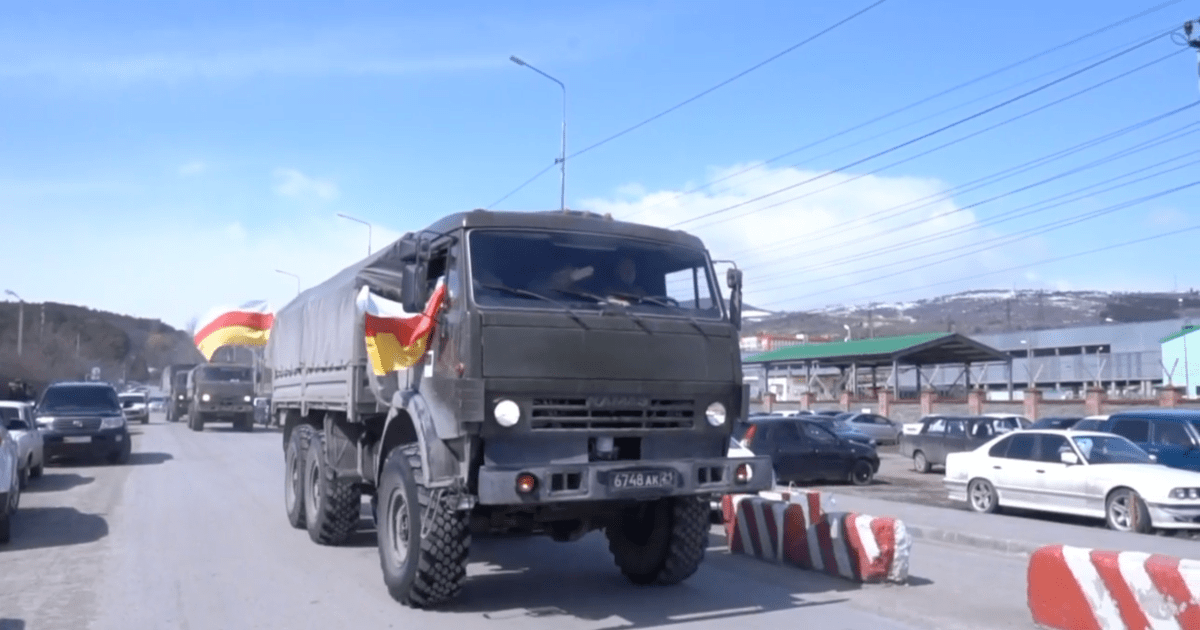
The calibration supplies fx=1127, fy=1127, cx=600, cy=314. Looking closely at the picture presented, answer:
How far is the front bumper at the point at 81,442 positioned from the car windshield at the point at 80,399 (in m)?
0.94

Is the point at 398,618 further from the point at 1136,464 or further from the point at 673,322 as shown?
the point at 1136,464

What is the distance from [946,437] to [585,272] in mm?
20358

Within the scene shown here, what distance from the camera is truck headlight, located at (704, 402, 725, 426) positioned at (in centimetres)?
882

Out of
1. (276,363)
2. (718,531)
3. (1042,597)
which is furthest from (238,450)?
(1042,597)

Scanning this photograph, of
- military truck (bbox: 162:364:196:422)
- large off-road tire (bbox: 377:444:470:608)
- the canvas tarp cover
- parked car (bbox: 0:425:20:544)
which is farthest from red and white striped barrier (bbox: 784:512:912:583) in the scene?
military truck (bbox: 162:364:196:422)

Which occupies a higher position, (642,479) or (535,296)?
(535,296)

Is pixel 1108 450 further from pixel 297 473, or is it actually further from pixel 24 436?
pixel 24 436

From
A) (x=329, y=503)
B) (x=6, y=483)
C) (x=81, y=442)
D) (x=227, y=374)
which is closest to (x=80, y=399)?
(x=81, y=442)

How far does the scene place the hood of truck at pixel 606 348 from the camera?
26.5 feet

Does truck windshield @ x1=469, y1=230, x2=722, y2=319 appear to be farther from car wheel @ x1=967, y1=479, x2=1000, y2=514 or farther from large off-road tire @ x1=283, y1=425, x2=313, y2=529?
car wheel @ x1=967, y1=479, x2=1000, y2=514

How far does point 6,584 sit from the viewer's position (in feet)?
33.2

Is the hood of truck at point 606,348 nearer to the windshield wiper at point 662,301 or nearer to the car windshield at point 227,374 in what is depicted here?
the windshield wiper at point 662,301

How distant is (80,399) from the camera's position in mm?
25109

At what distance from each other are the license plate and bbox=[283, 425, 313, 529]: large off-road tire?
18.9 ft
